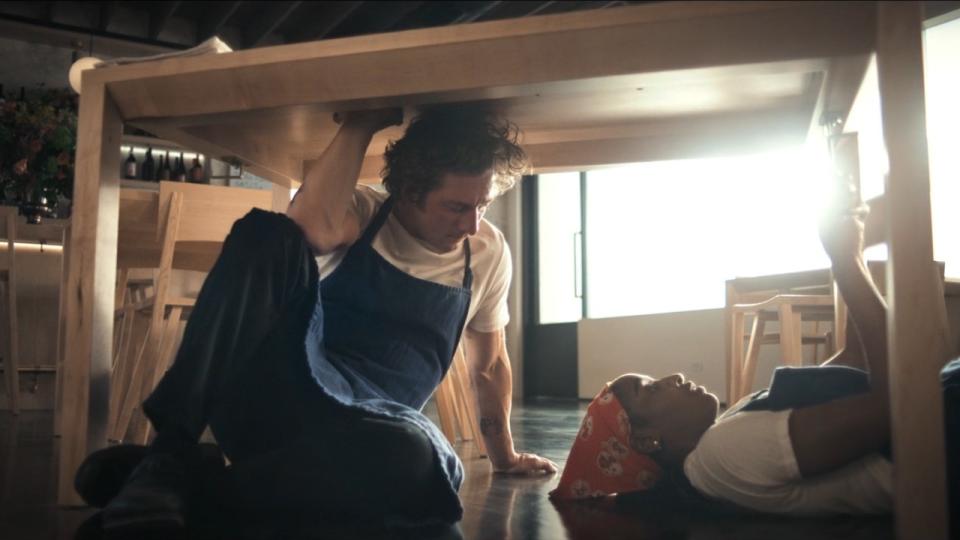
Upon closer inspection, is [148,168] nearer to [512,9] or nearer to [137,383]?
[512,9]

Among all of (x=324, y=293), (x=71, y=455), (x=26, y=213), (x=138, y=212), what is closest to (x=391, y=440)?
(x=324, y=293)

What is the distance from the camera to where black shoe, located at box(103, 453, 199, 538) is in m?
1.11

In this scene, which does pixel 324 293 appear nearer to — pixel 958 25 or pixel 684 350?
pixel 958 25

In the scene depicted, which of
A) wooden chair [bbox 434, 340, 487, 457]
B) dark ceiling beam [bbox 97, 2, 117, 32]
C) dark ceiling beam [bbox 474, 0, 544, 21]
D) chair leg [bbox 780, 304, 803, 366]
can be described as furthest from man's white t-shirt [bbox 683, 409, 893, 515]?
dark ceiling beam [bbox 97, 2, 117, 32]

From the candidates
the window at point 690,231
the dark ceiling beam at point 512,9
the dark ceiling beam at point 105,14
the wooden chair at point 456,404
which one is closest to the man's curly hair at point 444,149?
the wooden chair at point 456,404

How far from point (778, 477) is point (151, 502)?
84 cm

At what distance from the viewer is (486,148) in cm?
157

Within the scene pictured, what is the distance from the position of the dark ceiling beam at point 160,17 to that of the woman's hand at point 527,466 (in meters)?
5.49

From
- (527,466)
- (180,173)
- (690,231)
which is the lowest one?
(527,466)

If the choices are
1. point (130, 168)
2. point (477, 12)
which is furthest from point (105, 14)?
point (477, 12)

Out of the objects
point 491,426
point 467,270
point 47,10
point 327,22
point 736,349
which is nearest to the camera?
point 467,270

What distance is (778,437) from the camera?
1.33m

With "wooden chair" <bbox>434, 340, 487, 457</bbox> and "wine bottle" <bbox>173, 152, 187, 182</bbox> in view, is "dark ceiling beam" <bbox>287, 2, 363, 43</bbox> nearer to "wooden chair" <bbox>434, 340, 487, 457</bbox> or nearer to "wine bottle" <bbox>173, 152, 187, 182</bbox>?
"wine bottle" <bbox>173, 152, 187, 182</bbox>

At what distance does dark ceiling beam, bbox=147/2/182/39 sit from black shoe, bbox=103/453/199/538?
5.91m
